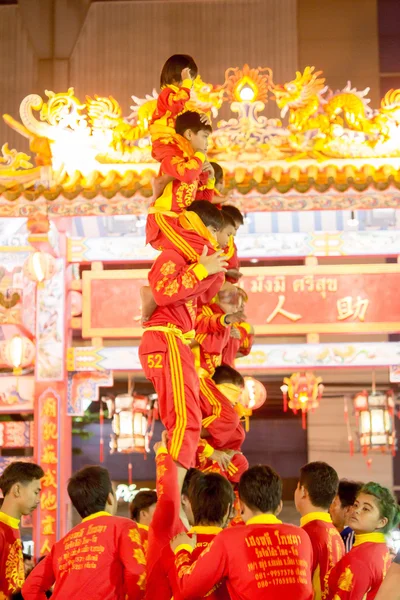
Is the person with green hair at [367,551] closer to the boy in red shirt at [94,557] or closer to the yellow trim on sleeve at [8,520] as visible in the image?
the boy in red shirt at [94,557]

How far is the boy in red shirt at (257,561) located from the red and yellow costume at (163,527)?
326mm

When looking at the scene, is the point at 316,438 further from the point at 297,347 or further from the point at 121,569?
the point at 121,569

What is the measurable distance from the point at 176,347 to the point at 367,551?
1233 mm

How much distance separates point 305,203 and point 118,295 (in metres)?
2.12

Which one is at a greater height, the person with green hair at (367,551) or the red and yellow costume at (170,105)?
the red and yellow costume at (170,105)

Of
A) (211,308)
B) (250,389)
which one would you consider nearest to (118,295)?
(250,389)

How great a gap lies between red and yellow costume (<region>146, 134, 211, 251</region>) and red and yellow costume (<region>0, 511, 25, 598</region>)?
4.54ft

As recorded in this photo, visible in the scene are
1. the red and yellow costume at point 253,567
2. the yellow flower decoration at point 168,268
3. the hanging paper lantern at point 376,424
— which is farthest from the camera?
the hanging paper lantern at point 376,424

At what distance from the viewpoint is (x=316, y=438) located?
1254 cm

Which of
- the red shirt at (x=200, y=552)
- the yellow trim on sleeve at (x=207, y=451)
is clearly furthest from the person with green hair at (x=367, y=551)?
the yellow trim on sleeve at (x=207, y=451)

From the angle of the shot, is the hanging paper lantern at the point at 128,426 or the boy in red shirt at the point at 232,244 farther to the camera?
the hanging paper lantern at the point at 128,426

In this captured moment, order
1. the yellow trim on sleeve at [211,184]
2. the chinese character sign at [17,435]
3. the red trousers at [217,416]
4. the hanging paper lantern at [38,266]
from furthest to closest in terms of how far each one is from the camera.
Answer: the chinese character sign at [17,435]
the hanging paper lantern at [38,266]
the yellow trim on sleeve at [211,184]
the red trousers at [217,416]

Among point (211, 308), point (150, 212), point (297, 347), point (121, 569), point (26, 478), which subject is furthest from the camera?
point (297, 347)

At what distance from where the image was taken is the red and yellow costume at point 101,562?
3.72 metres
